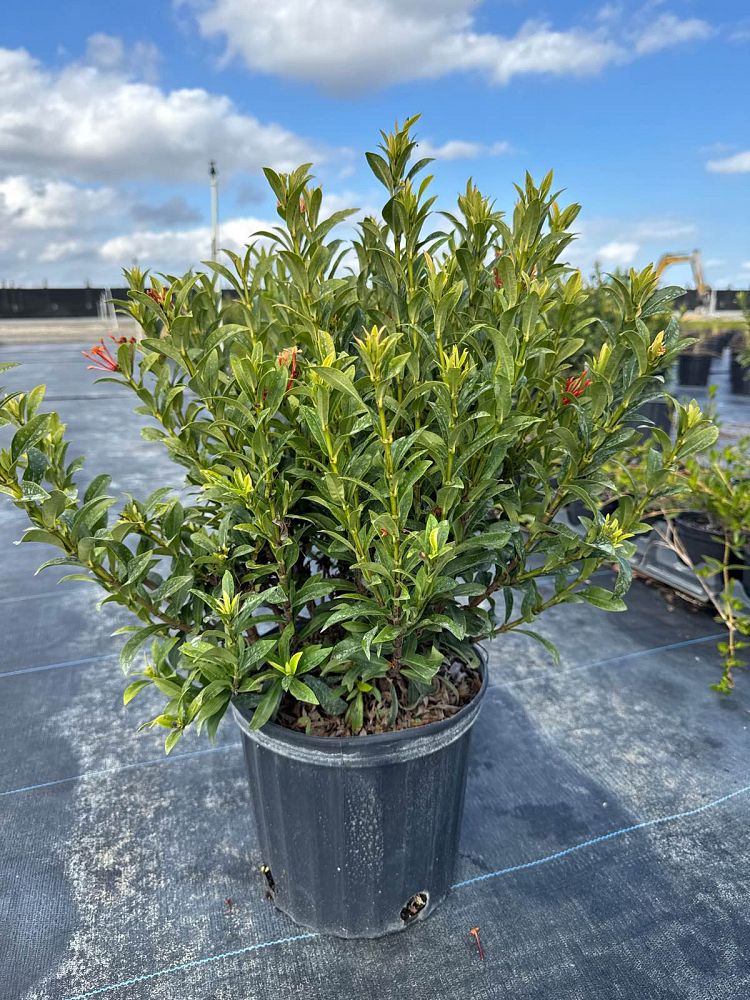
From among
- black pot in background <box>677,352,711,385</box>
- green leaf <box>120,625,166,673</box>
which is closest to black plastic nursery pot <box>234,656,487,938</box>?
green leaf <box>120,625,166,673</box>

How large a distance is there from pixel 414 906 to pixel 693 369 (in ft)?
35.6

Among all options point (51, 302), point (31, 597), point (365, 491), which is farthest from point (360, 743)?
point (51, 302)

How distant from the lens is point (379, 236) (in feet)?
4.54

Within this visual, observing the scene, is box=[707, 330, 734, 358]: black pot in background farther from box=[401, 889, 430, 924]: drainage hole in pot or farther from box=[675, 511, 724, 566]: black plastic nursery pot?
box=[401, 889, 430, 924]: drainage hole in pot

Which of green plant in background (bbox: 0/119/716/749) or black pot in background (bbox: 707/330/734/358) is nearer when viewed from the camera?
green plant in background (bbox: 0/119/716/749)

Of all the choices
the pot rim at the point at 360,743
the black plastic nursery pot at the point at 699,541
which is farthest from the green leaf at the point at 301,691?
the black plastic nursery pot at the point at 699,541

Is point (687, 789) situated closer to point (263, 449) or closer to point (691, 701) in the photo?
point (691, 701)

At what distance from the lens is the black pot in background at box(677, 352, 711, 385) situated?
10.5 metres

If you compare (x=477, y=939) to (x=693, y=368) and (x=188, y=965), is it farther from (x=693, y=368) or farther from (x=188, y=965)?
(x=693, y=368)

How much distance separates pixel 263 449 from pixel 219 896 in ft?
3.78

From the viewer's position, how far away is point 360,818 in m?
1.42

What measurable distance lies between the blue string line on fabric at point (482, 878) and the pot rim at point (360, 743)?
1.61 feet

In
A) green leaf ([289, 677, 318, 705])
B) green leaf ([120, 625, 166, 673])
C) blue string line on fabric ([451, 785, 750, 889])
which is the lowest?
blue string line on fabric ([451, 785, 750, 889])

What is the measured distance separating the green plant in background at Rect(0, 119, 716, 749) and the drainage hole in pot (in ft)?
1.45
